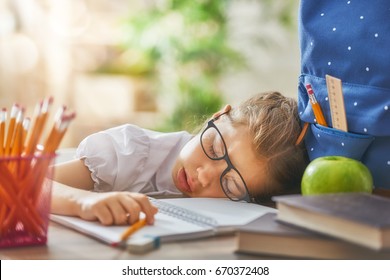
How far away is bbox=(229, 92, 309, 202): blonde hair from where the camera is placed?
130 cm

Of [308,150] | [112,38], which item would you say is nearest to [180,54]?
[112,38]

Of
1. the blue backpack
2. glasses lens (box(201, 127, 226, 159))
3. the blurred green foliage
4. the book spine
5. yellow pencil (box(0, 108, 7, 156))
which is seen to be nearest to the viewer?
yellow pencil (box(0, 108, 7, 156))

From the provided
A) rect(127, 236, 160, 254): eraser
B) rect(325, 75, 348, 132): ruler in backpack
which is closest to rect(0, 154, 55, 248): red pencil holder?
rect(127, 236, 160, 254): eraser

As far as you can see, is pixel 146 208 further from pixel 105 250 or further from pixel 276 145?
pixel 276 145

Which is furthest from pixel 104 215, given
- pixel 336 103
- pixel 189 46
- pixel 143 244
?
pixel 189 46

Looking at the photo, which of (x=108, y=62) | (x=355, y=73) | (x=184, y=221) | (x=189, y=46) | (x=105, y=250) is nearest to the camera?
(x=105, y=250)

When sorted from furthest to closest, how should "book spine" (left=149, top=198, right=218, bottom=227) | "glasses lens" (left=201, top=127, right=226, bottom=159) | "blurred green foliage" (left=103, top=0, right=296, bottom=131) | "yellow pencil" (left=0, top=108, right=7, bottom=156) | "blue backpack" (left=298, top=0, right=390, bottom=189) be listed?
"blurred green foliage" (left=103, top=0, right=296, bottom=131), "glasses lens" (left=201, top=127, right=226, bottom=159), "blue backpack" (left=298, top=0, right=390, bottom=189), "book spine" (left=149, top=198, right=218, bottom=227), "yellow pencil" (left=0, top=108, right=7, bottom=156)

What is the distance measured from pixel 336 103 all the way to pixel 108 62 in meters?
3.20

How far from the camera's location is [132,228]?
3.06 ft

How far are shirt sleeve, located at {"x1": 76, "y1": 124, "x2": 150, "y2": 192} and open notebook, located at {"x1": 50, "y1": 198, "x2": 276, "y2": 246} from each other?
204mm

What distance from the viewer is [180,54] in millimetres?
→ 3754

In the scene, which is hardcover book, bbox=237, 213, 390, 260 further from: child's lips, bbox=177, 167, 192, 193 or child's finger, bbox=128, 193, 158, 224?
child's lips, bbox=177, 167, 192, 193

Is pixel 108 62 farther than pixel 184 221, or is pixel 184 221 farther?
pixel 108 62
